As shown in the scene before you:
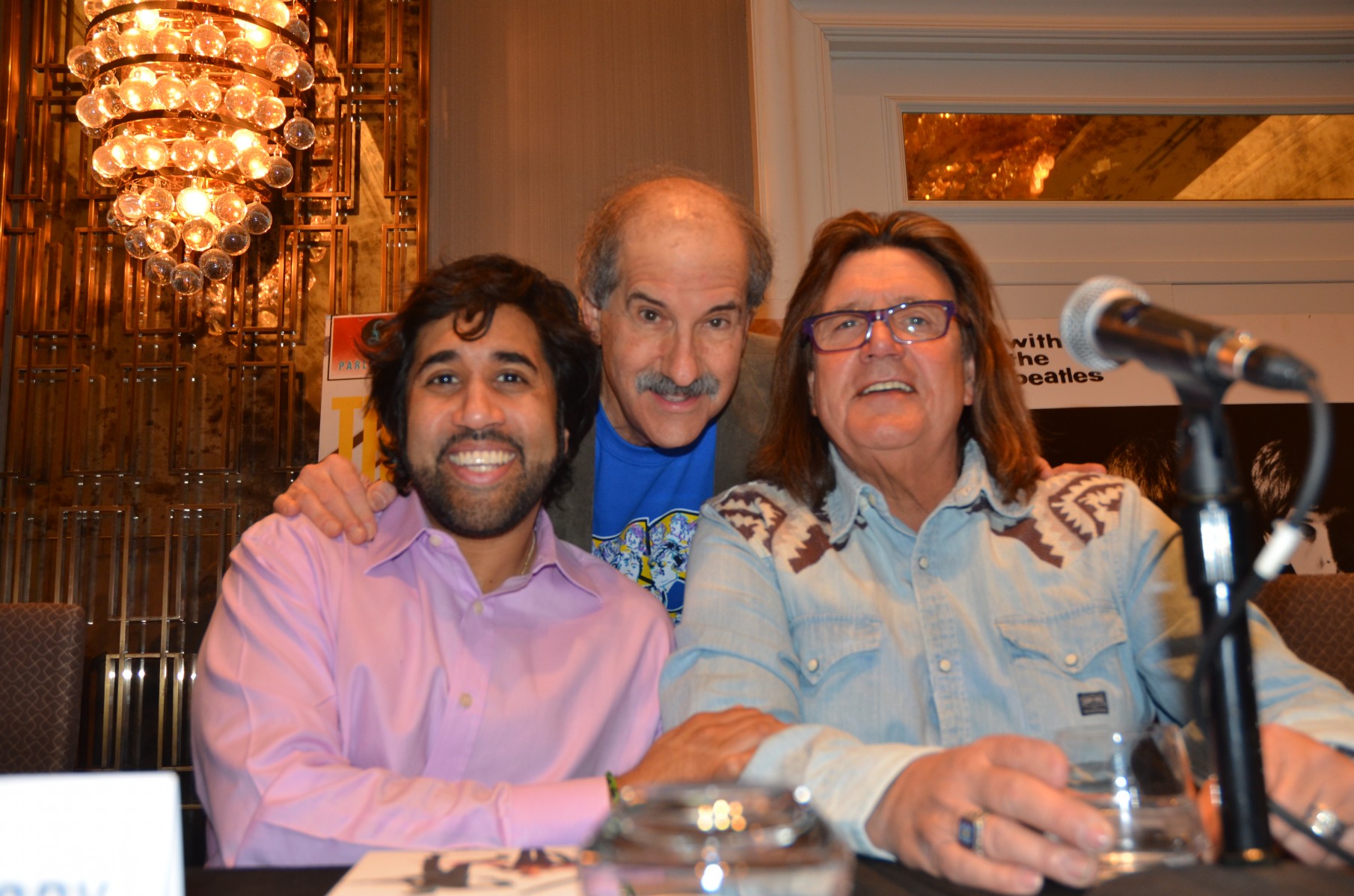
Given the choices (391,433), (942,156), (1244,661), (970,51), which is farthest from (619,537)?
(970,51)

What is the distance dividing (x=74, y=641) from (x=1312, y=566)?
3.62m

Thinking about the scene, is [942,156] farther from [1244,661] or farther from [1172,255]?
[1244,661]

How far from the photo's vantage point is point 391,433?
79.3 inches

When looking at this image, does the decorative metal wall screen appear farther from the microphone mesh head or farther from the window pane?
the microphone mesh head

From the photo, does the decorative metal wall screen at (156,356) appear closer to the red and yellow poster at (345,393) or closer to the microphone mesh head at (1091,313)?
the red and yellow poster at (345,393)

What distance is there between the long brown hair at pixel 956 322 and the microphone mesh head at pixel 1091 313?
813 millimetres

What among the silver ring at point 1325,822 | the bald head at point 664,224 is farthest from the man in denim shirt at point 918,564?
the bald head at point 664,224

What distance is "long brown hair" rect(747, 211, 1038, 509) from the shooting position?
1679 millimetres

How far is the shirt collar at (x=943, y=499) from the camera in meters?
1.54

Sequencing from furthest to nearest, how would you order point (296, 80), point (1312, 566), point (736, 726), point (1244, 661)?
1. point (1312, 566)
2. point (296, 80)
3. point (736, 726)
4. point (1244, 661)

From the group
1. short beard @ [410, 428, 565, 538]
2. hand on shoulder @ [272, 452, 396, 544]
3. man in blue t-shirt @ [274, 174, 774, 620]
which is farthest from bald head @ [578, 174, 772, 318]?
hand on shoulder @ [272, 452, 396, 544]

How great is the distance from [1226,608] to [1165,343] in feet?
0.60

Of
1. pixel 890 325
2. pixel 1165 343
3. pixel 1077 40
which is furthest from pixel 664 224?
pixel 1077 40

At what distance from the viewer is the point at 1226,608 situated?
0.70m
